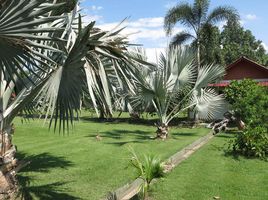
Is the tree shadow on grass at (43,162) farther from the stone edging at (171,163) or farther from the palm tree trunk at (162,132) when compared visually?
the palm tree trunk at (162,132)

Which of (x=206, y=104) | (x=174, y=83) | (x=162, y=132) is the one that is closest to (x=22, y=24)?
(x=174, y=83)

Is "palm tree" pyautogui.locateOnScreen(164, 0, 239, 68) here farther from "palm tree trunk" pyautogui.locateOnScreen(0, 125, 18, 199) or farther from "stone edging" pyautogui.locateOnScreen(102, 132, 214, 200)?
"palm tree trunk" pyautogui.locateOnScreen(0, 125, 18, 199)

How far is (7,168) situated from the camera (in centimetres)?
678

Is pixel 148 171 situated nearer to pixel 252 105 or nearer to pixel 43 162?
pixel 43 162

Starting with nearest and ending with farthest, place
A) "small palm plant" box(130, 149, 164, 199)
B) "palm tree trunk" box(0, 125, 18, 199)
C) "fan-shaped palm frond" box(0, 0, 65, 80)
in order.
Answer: "fan-shaped palm frond" box(0, 0, 65, 80)
"palm tree trunk" box(0, 125, 18, 199)
"small palm plant" box(130, 149, 164, 199)

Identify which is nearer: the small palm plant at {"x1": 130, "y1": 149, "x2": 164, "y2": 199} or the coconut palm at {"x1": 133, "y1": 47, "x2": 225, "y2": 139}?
the small palm plant at {"x1": 130, "y1": 149, "x2": 164, "y2": 199}

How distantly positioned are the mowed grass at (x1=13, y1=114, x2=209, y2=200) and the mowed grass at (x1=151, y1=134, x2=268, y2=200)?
954 millimetres

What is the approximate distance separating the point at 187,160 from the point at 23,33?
26.2 ft

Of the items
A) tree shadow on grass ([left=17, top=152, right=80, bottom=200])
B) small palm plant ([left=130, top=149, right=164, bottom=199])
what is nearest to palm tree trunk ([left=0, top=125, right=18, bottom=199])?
tree shadow on grass ([left=17, top=152, right=80, bottom=200])

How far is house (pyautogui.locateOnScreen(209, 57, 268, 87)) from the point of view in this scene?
1273 inches

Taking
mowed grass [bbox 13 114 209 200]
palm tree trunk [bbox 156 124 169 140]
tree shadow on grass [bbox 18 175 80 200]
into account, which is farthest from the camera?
palm tree trunk [bbox 156 124 169 140]

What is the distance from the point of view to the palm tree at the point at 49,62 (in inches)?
174

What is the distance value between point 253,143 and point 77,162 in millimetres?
4871

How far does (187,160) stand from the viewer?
11664 millimetres
